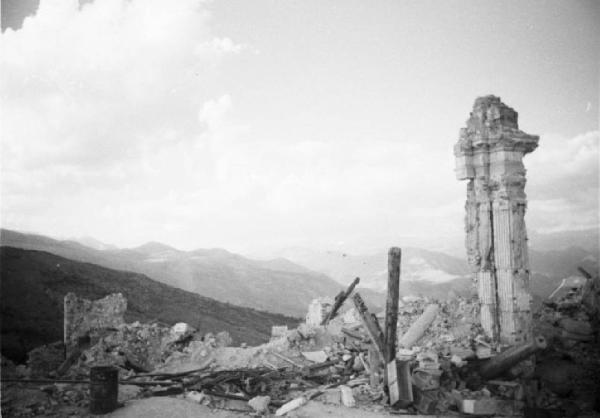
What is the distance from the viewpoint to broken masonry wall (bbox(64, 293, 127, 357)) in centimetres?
1006

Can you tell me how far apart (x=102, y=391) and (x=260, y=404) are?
8.56 feet

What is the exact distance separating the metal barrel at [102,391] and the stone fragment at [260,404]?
2.28 m

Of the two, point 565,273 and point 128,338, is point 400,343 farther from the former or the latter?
point 565,273

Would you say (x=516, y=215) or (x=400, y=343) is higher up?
(x=516, y=215)

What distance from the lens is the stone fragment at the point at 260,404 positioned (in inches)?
238

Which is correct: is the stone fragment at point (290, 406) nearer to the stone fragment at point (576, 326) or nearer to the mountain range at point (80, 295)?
the stone fragment at point (576, 326)

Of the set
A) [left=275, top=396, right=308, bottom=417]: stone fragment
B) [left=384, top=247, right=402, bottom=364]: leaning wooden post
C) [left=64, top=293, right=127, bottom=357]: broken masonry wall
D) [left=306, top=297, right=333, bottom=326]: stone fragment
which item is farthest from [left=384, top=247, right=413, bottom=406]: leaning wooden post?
[left=64, top=293, right=127, bottom=357]: broken masonry wall

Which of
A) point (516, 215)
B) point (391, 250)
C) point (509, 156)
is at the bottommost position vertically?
point (391, 250)

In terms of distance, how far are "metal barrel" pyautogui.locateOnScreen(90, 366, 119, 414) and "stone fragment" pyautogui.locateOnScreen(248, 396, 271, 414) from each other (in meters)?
2.28

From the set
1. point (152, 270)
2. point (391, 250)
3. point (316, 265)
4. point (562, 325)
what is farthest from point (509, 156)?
point (316, 265)

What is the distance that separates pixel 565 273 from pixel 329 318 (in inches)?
1488

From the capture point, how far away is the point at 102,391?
598 cm

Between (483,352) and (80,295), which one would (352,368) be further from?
(80,295)

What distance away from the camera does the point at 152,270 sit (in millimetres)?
36531
